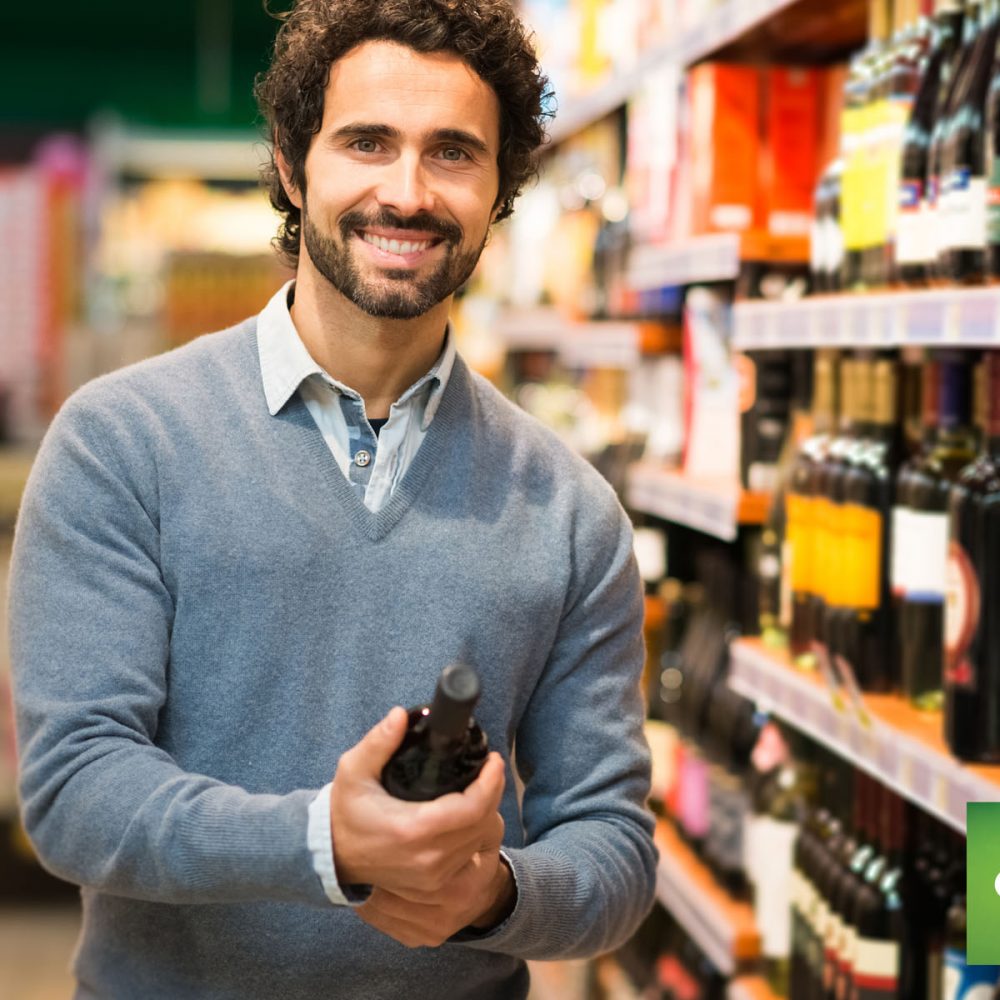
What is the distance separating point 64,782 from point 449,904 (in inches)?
15.0

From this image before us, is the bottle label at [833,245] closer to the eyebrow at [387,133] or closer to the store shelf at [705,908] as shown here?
the eyebrow at [387,133]

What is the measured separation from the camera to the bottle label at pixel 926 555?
2080mm

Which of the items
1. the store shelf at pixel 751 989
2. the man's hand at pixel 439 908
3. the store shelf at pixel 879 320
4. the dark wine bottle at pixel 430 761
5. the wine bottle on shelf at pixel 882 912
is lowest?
the store shelf at pixel 751 989

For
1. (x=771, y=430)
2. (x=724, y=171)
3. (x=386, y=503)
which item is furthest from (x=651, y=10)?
(x=386, y=503)

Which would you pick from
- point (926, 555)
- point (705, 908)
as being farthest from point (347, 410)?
point (705, 908)

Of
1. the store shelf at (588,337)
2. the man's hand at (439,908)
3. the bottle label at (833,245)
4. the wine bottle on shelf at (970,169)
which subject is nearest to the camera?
the man's hand at (439,908)

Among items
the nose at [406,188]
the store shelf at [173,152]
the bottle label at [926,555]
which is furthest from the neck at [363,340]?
the store shelf at [173,152]

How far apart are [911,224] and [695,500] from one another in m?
0.99

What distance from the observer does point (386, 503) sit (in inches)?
66.4

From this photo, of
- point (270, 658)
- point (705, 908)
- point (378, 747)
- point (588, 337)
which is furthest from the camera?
point (588, 337)

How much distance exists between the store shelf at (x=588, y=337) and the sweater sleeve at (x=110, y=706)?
2.07 metres

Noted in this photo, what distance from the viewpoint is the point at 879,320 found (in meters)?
2.04

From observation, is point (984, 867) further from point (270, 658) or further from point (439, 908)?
point (270, 658)

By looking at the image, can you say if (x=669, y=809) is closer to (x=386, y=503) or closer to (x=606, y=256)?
(x=606, y=256)
